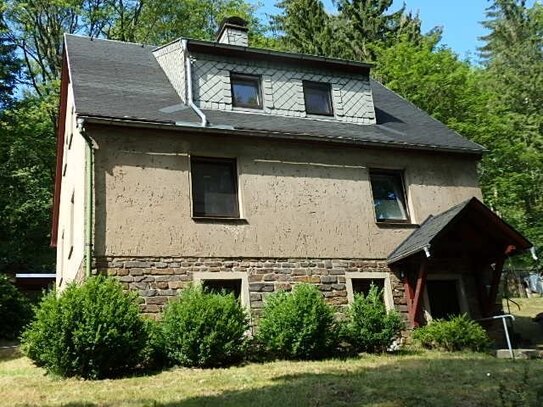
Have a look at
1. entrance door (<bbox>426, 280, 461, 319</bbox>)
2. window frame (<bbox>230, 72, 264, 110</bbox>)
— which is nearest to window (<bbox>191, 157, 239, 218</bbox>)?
window frame (<bbox>230, 72, 264, 110</bbox>)

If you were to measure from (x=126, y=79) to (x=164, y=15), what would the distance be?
19001mm

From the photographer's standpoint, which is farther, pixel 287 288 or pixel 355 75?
pixel 355 75

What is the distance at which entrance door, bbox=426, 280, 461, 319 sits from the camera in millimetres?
13609

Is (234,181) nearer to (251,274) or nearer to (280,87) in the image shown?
(251,274)

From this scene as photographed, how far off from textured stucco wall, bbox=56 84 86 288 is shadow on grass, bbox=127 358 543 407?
5.56 m

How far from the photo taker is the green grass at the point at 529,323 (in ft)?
49.1

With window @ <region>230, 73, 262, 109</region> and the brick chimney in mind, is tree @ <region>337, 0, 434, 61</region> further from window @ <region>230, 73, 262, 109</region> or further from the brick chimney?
window @ <region>230, 73, 262, 109</region>

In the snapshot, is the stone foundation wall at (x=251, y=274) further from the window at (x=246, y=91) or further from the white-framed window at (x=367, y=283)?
the window at (x=246, y=91)

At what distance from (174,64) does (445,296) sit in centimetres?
913

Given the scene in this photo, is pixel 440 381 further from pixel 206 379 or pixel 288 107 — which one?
pixel 288 107

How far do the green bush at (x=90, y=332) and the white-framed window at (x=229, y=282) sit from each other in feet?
7.61

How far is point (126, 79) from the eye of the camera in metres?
14.4

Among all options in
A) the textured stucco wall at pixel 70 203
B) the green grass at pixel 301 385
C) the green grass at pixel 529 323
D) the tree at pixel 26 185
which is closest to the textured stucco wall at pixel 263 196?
the textured stucco wall at pixel 70 203

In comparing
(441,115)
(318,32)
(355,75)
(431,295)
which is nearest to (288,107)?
(355,75)
